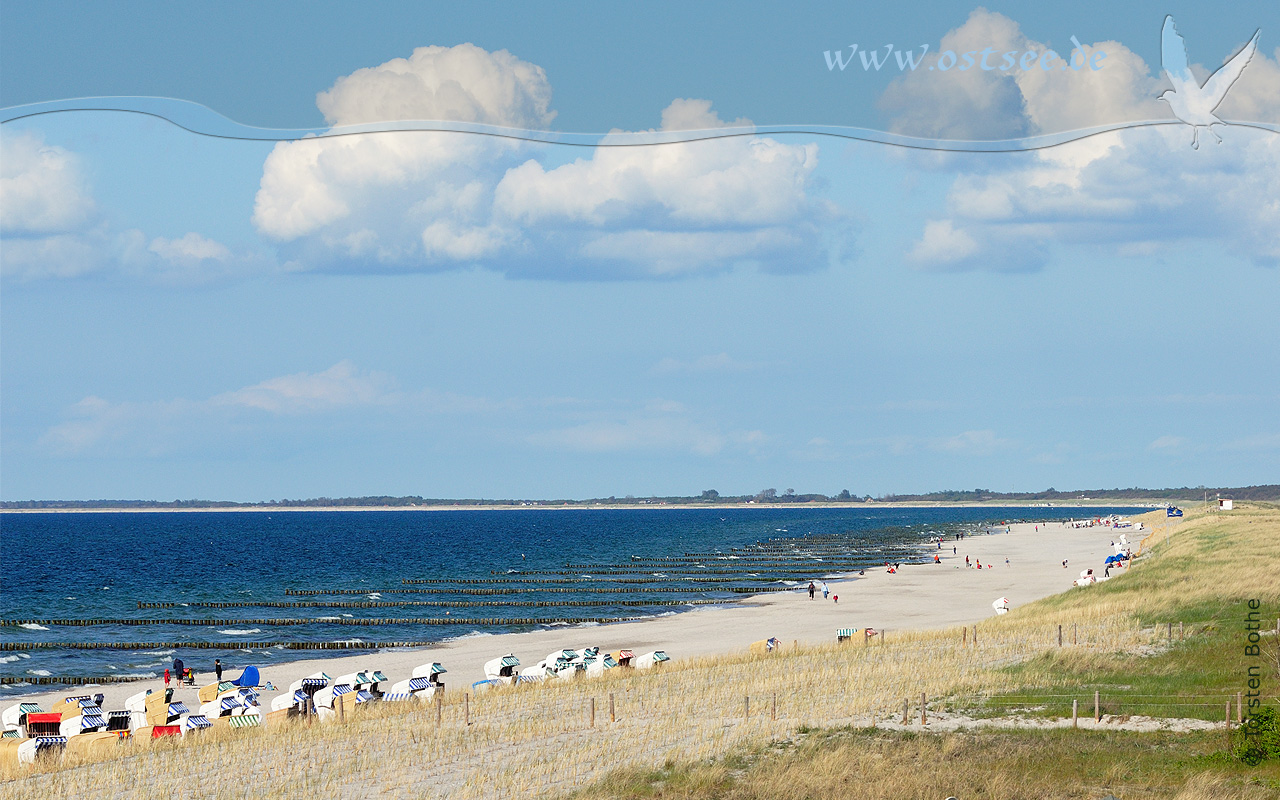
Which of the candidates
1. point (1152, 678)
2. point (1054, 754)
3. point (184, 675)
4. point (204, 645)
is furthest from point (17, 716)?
point (1152, 678)

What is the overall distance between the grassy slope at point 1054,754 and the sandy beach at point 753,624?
727 inches

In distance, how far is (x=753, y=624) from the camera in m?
59.1

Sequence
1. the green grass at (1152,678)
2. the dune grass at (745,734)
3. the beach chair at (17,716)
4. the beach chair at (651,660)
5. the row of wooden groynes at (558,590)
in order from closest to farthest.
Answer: the dune grass at (745,734), the green grass at (1152,678), the beach chair at (17,716), the beach chair at (651,660), the row of wooden groynes at (558,590)

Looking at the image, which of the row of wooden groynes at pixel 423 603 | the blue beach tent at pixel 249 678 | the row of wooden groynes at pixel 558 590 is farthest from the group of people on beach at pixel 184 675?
the row of wooden groynes at pixel 558 590

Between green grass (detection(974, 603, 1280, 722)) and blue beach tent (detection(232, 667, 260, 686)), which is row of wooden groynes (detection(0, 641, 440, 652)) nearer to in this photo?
blue beach tent (detection(232, 667, 260, 686))

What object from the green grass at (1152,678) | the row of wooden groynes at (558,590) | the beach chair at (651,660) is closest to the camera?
the green grass at (1152,678)

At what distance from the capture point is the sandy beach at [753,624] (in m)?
46.2

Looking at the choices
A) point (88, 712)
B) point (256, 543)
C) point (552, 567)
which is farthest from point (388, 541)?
point (88, 712)

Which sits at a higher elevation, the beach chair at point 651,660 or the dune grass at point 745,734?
the dune grass at point 745,734

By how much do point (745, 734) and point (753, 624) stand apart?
37722 mm

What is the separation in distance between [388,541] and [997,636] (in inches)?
6034

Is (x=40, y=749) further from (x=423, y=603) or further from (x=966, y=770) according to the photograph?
(x=423, y=603)

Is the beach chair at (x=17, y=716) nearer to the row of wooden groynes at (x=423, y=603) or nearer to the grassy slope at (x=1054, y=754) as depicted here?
the grassy slope at (x=1054, y=754)

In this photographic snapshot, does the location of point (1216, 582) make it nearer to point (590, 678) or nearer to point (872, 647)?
point (872, 647)
